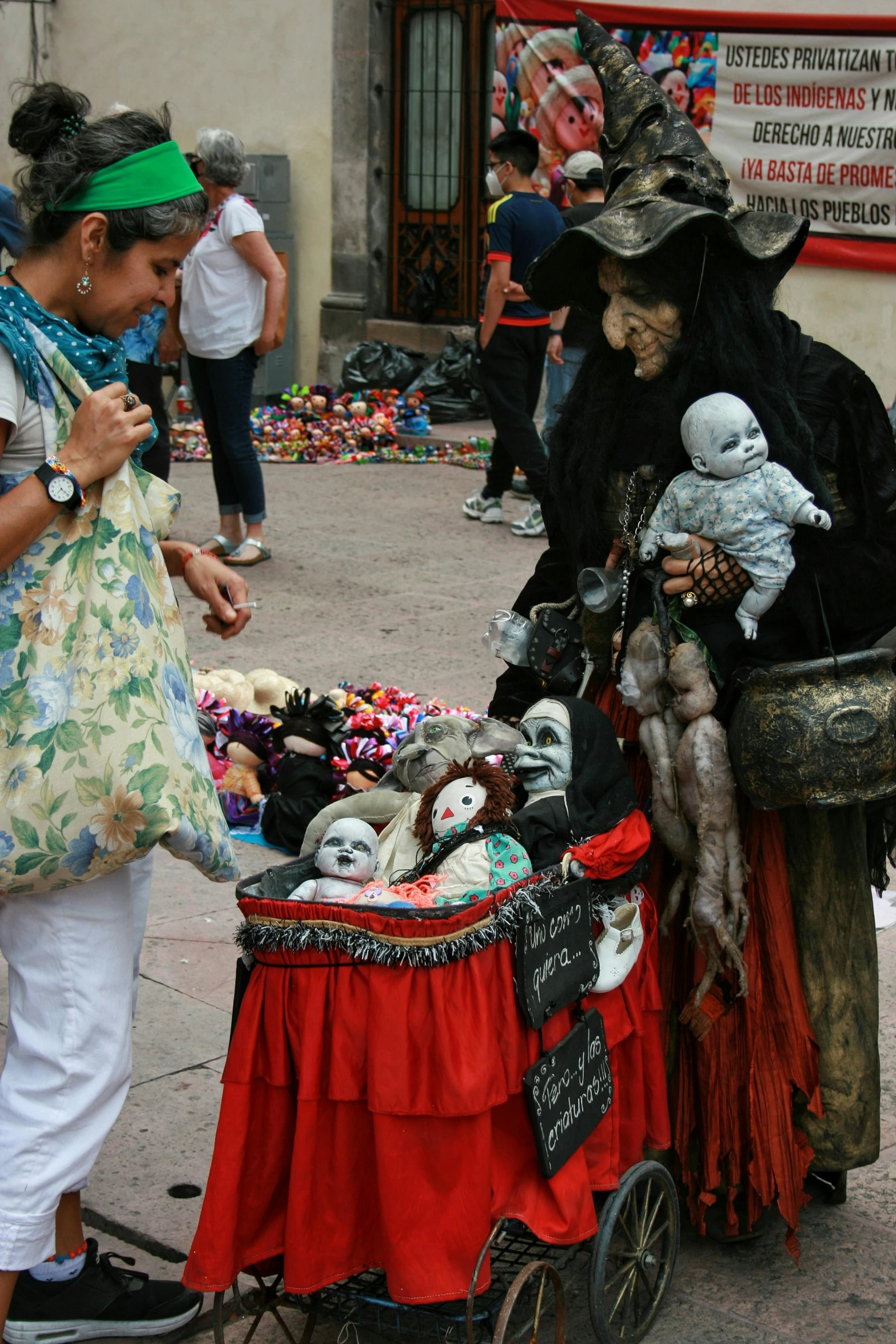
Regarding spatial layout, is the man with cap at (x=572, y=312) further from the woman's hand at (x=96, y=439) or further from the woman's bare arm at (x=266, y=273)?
the woman's hand at (x=96, y=439)

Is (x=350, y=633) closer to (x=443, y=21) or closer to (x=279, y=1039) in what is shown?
(x=279, y=1039)

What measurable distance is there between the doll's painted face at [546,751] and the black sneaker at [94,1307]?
1.08 meters

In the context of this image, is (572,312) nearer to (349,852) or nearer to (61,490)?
(349,852)

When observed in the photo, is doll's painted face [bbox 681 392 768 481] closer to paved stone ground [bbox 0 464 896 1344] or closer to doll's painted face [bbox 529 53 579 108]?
paved stone ground [bbox 0 464 896 1344]

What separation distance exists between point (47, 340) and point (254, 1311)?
1.53 m

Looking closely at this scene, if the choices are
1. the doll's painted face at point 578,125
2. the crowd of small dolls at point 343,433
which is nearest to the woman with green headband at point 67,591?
the crowd of small dolls at point 343,433

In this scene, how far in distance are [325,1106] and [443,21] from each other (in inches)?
467

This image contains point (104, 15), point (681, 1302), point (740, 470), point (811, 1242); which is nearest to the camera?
point (740, 470)

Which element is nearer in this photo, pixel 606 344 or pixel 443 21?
pixel 606 344

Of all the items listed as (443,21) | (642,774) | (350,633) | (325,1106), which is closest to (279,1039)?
(325,1106)

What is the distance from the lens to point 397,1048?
2.12m

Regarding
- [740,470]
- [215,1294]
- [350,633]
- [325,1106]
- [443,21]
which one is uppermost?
[443,21]

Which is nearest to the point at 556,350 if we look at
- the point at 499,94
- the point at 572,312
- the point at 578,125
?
the point at 572,312

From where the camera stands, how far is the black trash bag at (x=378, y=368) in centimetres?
1236
